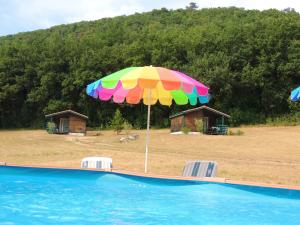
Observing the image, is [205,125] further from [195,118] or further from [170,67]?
[170,67]

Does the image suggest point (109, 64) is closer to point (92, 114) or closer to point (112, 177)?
point (92, 114)

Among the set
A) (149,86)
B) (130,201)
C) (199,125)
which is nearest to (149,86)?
(149,86)

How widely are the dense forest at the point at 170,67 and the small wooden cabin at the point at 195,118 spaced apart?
8149mm

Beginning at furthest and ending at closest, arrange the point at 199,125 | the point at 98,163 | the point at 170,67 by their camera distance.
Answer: the point at 170,67
the point at 199,125
the point at 98,163

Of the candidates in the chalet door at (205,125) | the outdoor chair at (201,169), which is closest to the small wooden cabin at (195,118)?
the chalet door at (205,125)

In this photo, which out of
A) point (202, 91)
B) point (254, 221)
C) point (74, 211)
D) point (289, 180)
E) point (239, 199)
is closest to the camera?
point (254, 221)

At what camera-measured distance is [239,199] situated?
781cm

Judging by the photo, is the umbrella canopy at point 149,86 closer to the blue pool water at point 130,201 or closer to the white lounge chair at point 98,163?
the white lounge chair at point 98,163

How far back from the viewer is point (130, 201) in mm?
7840

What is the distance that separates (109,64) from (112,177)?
4151 centimetres

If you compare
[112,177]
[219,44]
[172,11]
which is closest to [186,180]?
[112,177]

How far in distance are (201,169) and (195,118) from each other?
91.7 feet

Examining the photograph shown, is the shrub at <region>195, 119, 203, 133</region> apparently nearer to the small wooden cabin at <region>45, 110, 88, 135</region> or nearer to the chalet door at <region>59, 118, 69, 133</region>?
the small wooden cabin at <region>45, 110, 88, 135</region>

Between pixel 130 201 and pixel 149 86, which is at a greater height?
pixel 149 86
